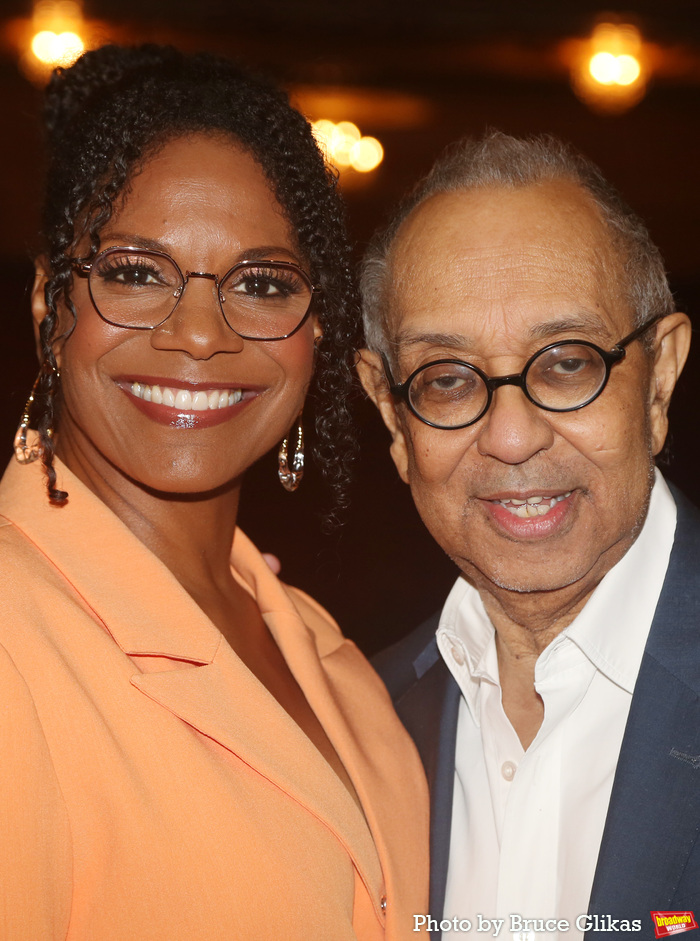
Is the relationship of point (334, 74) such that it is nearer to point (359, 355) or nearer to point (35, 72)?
point (35, 72)

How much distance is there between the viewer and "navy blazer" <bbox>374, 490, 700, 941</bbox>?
1.73 metres

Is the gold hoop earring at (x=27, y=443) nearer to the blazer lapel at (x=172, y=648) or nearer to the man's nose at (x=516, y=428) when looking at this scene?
the blazer lapel at (x=172, y=648)

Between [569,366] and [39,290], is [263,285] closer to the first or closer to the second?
[39,290]

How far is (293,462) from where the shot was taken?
2408mm

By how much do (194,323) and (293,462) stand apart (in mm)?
598

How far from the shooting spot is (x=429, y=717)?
2.39m

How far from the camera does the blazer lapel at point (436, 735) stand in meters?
2.09

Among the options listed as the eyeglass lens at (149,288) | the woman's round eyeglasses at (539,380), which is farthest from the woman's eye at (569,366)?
the eyeglass lens at (149,288)

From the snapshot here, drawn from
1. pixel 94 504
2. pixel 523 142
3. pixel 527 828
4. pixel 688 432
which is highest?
pixel 688 432

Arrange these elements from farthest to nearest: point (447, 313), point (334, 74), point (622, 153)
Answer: point (622, 153)
point (334, 74)
point (447, 313)

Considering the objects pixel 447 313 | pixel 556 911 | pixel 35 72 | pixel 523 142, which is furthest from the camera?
pixel 35 72

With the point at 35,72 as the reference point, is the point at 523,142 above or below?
below

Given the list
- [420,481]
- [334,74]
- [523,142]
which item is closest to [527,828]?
[420,481]

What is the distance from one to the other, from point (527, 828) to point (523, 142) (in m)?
1.61
